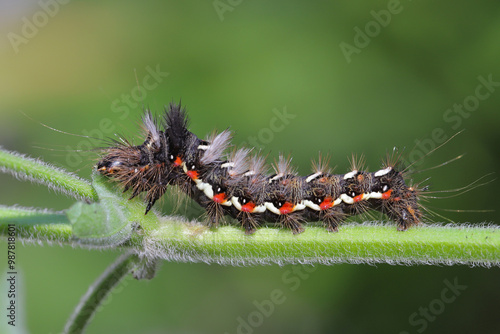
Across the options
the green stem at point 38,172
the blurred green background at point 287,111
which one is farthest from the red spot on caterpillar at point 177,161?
the blurred green background at point 287,111

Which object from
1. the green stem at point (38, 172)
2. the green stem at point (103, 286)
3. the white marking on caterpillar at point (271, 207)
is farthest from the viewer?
the white marking on caterpillar at point (271, 207)

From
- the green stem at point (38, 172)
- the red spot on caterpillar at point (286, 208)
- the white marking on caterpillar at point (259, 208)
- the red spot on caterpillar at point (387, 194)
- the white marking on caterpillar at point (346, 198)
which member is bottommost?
the red spot on caterpillar at point (387, 194)

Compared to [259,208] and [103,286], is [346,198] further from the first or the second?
[103,286]

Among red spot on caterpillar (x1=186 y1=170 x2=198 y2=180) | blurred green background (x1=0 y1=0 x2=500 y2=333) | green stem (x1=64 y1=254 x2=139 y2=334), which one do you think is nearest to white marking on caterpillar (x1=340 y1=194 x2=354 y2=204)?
red spot on caterpillar (x1=186 y1=170 x2=198 y2=180)

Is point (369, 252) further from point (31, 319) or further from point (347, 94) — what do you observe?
point (31, 319)

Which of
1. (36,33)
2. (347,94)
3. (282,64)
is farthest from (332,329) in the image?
(36,33)

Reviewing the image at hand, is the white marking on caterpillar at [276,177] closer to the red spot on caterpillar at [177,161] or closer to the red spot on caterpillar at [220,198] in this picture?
the red spot on caterpillar at [220,198]
